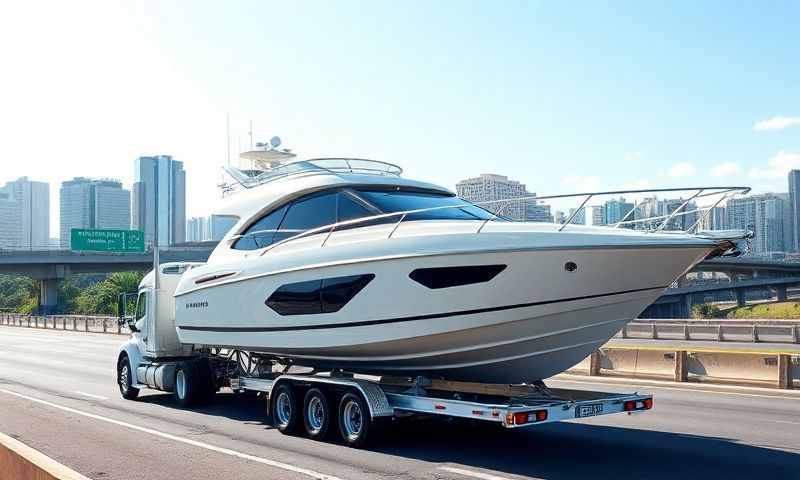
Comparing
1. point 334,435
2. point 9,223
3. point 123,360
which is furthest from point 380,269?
point 9,223

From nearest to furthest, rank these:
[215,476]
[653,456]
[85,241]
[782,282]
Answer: [215,476]
[653,456]
[85,241]
[782,282]

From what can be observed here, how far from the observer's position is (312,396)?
10.9 m

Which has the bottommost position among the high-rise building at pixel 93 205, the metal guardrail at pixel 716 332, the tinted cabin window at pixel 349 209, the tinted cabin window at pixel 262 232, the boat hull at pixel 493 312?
the metal guardrail at pixel 716 332

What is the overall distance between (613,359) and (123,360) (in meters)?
11.1

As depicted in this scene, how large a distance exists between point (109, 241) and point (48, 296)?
2190 centimetres

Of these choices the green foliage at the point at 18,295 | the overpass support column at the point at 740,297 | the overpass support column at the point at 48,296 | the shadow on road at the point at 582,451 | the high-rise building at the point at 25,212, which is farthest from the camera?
the high-rise building at the point at 25,212

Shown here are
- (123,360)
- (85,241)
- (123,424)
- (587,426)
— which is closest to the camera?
(587,426)

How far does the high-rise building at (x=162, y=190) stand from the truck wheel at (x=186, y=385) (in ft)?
58.9

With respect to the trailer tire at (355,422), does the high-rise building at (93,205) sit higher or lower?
higher

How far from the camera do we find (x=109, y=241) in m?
58.1

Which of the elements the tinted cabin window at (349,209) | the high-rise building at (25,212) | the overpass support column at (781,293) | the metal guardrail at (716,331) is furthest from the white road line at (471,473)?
the high-rise building at (25,212)

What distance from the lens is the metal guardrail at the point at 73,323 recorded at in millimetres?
48625

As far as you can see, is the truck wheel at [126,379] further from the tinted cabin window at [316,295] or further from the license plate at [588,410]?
the license plate at [588,410]

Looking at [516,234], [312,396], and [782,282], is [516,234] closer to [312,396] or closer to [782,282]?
[312,396]
